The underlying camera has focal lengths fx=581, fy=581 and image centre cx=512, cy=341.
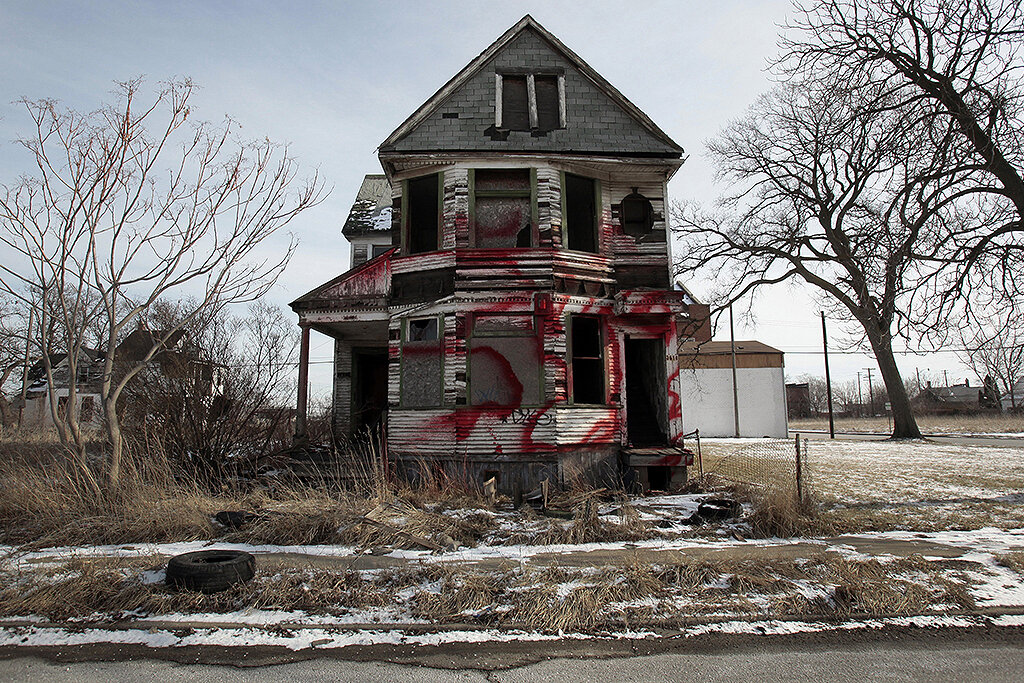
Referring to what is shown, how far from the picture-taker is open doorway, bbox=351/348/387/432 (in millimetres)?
16016

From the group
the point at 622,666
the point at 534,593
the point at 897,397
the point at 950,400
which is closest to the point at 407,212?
the point at 534,593

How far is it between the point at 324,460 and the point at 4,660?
7.58 meters

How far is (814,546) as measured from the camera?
22.1 ft

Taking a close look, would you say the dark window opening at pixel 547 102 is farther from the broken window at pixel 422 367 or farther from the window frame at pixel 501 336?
the broken window at pixel 422 367

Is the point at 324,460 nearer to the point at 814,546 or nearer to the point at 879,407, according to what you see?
the point at 814,546

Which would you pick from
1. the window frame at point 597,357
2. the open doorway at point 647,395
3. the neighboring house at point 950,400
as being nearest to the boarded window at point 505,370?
the window frame at point 597,357

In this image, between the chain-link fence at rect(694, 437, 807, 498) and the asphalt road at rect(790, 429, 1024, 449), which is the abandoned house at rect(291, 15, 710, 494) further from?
the asphalt road at rect(790, 429, 1024, 449)

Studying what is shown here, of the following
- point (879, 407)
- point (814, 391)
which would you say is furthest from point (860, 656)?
point (814, 391)

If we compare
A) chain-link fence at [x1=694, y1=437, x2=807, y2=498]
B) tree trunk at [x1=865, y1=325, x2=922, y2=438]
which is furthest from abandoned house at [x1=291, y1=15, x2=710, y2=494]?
tree trunk at [x1=865, y1=325, x2=922, y2=438]

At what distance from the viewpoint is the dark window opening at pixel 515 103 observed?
12664 mm

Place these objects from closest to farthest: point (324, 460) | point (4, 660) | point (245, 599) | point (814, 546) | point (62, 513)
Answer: point (4, 660) < point (245, 599) < point (814, 546) < point (62, 513) < point (324, 460)

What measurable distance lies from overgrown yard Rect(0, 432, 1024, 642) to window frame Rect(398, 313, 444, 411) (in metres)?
1.90

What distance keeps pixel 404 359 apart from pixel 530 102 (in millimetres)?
6227

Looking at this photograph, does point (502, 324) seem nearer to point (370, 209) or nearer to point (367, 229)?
point (367, 229)
